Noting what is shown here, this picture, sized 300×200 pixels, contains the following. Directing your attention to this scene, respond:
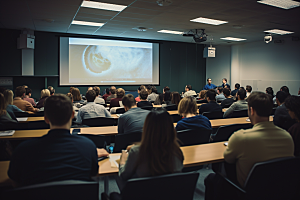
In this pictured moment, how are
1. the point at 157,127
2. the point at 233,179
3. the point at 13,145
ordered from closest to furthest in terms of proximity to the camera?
the point at 157,127
the point at 233,179
the point at 13,145

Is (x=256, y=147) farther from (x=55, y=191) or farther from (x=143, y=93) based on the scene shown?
(x=143, y=93)

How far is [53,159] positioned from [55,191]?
0.91ft

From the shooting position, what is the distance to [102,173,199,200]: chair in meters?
1.35

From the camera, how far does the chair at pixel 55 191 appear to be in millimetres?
1148

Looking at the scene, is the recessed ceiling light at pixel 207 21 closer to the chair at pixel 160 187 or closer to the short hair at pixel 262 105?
the short hair at pixel 262 105

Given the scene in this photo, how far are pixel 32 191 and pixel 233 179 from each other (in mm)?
1627

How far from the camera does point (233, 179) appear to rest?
2.06 m

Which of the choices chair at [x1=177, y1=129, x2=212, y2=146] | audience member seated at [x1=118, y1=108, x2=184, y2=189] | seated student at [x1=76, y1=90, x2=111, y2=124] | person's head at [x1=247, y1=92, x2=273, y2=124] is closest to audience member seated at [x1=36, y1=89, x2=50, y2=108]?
seated student at [x1=76, y1=90, x2=111, y2=124]

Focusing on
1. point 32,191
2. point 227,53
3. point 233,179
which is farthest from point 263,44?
point 32,191

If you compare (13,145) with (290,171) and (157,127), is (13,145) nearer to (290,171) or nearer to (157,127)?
(157,127)

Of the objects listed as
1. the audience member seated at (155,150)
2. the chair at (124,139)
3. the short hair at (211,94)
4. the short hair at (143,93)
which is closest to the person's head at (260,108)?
the audience member seated at (155,150)

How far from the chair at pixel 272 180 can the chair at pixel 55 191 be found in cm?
111

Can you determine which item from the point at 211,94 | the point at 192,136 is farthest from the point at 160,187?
the point at 211,94

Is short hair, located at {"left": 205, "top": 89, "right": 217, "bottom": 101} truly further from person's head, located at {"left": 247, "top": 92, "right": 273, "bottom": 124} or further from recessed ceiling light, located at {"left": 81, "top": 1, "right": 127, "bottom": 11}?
recessed ceiling light, located at {"left": 81, "top": 1, "right": 127, "bottom": 11}
